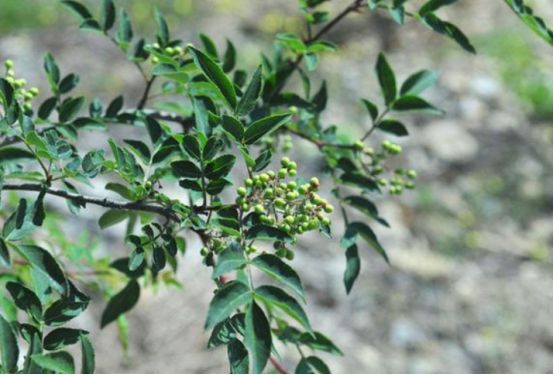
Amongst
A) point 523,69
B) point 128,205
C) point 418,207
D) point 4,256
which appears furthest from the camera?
point 523,69

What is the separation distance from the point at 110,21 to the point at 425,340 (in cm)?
216

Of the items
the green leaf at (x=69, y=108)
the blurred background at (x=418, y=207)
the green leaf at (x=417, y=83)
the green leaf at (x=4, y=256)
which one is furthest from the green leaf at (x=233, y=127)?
the blurred background at (x=418, y=207)

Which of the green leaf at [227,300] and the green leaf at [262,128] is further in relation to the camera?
the green leaf at [262,128]

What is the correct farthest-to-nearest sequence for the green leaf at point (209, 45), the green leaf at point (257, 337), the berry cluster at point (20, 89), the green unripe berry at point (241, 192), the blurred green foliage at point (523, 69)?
the blurred green foliage at point (523, 69), the green leaf at point (209, 45), the berry cluster at point (20, 89), the green unripe berry at point (241, 192), the green leaf at point (257, 337)

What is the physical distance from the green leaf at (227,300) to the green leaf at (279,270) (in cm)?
4

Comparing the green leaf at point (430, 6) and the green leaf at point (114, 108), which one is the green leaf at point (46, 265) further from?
the green leaf at point (430, 6)

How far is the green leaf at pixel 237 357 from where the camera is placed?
1.03 meters

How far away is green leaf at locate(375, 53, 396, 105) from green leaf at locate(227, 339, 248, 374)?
706 millimetres

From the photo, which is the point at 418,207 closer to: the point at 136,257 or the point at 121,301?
the point at 121,301

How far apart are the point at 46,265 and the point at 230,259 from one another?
0.88ft

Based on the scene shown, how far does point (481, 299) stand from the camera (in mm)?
3500

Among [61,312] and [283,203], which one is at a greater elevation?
[283,203]

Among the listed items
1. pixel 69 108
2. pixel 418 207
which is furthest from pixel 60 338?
pixel 418 207

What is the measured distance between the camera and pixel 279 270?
40.5 inches
